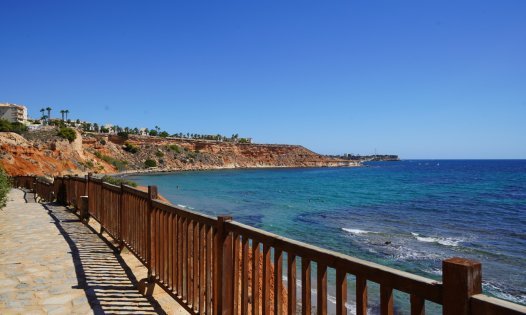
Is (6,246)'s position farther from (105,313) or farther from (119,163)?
(119,163)

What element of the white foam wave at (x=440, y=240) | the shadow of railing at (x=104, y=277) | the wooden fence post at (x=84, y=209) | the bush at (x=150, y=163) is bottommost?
the white foam wave at (x=440, y=240)

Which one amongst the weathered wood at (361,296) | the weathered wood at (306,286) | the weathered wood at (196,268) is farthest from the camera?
the weathered wood at (196,268)

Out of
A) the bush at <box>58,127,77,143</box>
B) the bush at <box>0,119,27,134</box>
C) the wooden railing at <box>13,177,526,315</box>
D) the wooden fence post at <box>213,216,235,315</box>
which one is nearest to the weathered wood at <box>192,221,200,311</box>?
the wooden railing at <box>13,177,526,315</box>

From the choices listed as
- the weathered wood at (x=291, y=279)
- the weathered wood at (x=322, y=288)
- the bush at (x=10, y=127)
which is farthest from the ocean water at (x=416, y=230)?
the bush at (x=10, y=127)

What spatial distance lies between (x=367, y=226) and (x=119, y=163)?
2966 inches

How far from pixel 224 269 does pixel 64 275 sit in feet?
12.7

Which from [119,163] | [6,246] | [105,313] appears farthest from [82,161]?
[105,313]

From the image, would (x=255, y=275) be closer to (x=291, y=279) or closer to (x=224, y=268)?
(x=224, y=268)

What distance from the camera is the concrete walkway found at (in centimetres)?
485

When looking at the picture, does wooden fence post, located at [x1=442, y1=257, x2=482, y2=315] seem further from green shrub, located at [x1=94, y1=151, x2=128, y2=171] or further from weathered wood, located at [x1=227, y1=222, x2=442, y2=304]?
green shrub, located at [x1=94, y1=151, x2=128, y2=171]

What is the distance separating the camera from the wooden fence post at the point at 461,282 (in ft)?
5.52

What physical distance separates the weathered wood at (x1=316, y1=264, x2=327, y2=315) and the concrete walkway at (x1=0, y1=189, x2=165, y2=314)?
288 cm

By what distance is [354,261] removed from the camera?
2.26m

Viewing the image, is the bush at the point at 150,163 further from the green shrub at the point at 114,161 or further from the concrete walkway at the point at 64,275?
the concrete walkway at the point at 64,275
